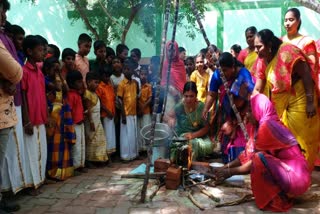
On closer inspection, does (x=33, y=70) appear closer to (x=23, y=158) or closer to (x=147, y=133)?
(x=23, y=158)

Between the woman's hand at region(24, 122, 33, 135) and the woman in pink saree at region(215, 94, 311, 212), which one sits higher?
the woman's hand at region(24, 122, 33, 135)

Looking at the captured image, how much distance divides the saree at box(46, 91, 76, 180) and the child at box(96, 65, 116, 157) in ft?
2.63

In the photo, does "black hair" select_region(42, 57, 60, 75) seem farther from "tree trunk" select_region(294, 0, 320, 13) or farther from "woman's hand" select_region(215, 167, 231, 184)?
"tree trunk" select_region(294, 0, 320, 13)

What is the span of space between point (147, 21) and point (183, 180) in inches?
316

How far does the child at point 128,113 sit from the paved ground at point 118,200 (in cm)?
113

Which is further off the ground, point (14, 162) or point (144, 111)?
point (144, 111)

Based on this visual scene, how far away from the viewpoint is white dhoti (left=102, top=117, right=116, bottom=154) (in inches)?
213

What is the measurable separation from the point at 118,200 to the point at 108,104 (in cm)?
195

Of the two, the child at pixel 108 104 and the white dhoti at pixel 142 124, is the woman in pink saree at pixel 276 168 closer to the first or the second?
the child at pixel 108 104

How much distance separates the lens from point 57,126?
4.46 m

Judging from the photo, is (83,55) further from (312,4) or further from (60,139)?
(312,4)

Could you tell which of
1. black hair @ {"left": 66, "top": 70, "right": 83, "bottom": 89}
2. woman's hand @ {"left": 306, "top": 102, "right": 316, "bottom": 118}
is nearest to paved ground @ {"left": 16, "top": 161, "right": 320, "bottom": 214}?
woman's hand @ {"left": 306, "top": 102, "right": 316, "bottom": 118}

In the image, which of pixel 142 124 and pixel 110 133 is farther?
pixel 142 124

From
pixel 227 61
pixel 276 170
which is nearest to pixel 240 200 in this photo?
pixel 276 170
